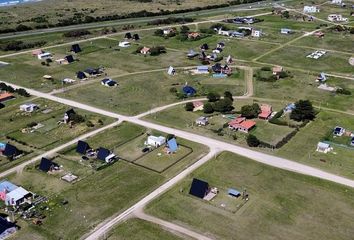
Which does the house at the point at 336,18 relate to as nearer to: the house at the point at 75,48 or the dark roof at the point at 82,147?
the house at the point at 75,48

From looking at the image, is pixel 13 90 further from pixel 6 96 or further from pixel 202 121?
pixel 202 121

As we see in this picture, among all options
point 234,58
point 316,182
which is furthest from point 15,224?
point 234,58

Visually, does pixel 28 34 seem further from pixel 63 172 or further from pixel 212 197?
pixel 212 197

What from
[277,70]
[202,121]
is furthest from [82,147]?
[277,70]

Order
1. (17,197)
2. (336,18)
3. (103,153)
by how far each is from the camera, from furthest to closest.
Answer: (336,18) → (103,153) → (17,197)

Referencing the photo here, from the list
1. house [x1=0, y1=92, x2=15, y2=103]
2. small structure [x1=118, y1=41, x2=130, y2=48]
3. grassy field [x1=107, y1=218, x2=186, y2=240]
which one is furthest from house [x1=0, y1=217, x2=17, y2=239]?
small structure [x1=118, y1=41, x2=130, y2=48]

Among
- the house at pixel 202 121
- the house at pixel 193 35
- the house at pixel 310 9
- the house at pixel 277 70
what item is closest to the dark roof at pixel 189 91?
the house at pixel 202 121

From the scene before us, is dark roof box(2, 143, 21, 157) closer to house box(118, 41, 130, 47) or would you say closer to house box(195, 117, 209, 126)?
house box(195, 117, 209, 126)
